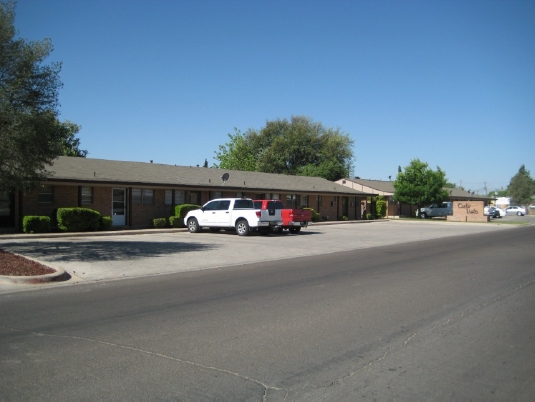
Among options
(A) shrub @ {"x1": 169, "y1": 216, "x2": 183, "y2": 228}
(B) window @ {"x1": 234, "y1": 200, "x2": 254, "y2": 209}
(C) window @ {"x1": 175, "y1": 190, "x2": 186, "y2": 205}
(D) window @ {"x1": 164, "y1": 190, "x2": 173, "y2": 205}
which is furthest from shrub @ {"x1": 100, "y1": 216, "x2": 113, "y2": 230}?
(B) window @ {"x1": 234, "y1": 200, "x2": 254, "y2": 209}

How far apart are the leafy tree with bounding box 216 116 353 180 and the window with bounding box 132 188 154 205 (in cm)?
4192

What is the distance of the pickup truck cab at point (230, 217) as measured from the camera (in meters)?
25.1

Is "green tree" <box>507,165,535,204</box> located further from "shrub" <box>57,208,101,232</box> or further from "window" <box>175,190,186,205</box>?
"shrub" <box>57,208,101,232</box>

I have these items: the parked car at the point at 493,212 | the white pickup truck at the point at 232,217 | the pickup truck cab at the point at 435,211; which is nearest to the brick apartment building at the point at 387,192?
the pickup truck cab at the point at 435,211

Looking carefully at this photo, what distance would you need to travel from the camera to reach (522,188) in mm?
124312

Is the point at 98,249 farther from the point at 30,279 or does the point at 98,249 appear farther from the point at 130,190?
the point at 130,190

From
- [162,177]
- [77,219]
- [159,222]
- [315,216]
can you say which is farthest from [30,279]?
[315,216]

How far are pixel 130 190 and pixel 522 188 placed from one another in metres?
119

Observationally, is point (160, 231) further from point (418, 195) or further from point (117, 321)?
point (418, 195)

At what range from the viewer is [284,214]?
2634 centimetres

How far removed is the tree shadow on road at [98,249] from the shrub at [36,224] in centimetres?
370

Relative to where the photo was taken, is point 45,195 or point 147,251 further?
point 45,195

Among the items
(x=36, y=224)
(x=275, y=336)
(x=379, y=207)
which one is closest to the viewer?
(x=275, y=336)

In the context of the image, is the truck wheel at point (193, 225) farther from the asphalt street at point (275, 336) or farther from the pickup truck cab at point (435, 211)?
the pickup truck cab at point (435, 211)
